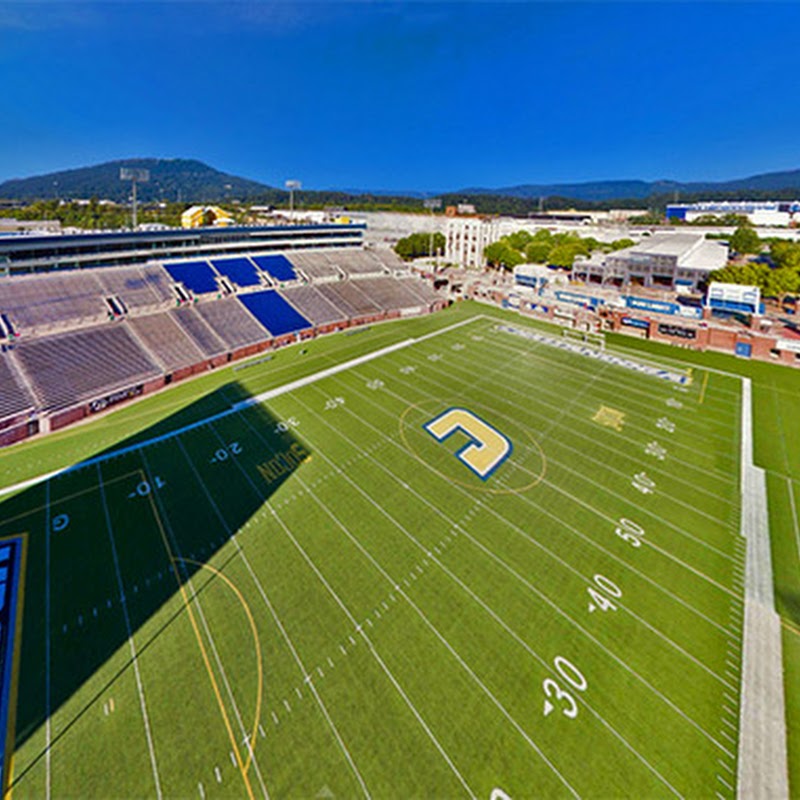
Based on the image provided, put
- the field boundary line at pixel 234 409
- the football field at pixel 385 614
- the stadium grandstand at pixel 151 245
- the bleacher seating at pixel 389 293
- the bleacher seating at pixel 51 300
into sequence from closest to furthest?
the football field at pixel 385 614, the field boundary line at pixel 234 409, the bleacher seating at pixel 51 300, the stadium grandstand at pixel 151 245, the bleacher seating at pixel 389 293

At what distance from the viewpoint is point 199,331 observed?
120 feet

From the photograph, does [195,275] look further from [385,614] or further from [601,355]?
[601,355]

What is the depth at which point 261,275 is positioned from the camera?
47.1 metres

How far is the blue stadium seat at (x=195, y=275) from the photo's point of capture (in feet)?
135

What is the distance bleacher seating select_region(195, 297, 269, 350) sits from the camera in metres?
37.4

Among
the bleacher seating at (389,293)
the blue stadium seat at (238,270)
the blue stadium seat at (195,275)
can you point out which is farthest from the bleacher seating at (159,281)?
the bleacher seating at (389,293)

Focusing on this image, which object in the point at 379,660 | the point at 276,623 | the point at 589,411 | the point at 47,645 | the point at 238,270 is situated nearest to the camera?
the point at 379,660

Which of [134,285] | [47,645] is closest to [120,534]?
[47,645]

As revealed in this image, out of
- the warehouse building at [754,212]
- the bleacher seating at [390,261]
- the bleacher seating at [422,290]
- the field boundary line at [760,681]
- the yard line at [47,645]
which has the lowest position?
the field boundary line at [760,681]

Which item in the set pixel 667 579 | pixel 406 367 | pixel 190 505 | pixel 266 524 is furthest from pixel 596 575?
pixel 406 367

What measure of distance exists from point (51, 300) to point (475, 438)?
1439 inches

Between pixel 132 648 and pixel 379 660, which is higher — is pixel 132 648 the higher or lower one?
the higher one

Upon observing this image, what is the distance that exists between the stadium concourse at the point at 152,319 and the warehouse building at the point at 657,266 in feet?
107

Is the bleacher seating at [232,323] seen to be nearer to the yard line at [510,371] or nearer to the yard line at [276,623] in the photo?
the yard line at [276,623]
